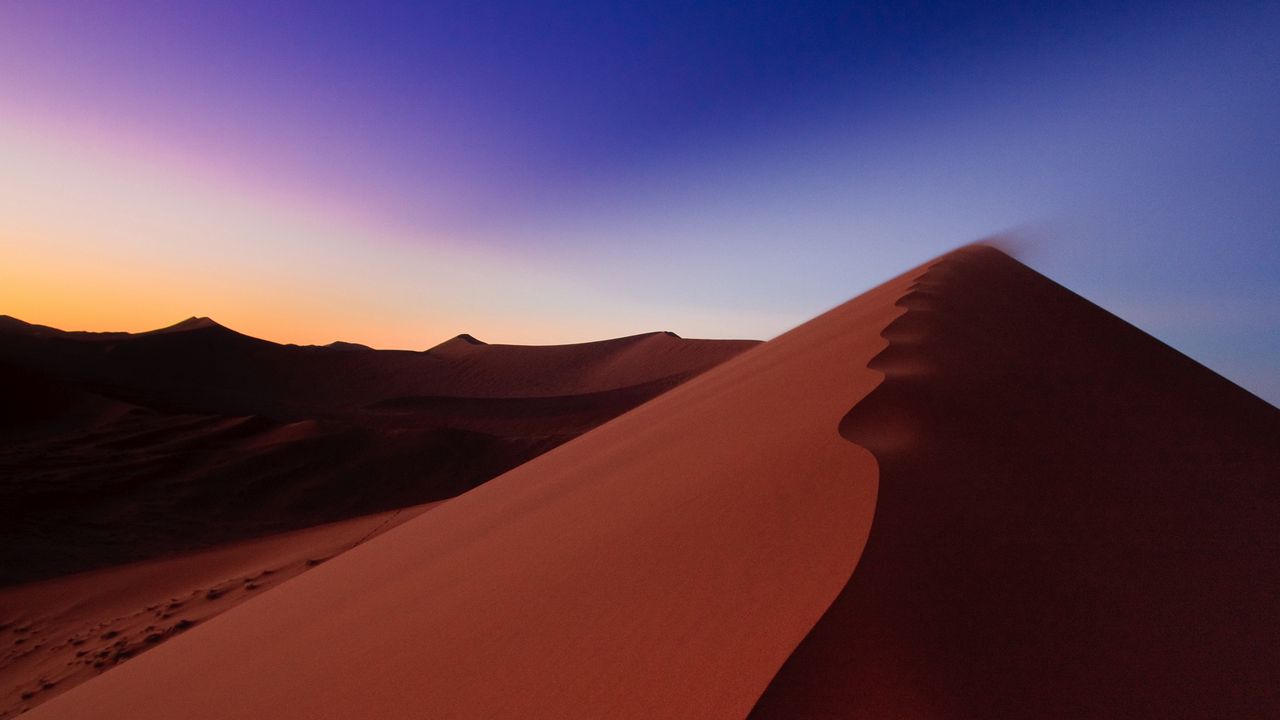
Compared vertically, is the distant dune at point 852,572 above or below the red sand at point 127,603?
above

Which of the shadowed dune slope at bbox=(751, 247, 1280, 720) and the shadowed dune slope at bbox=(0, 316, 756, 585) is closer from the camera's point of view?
the shadowed dune slope at bbox=(751, 247, 1280, 720)

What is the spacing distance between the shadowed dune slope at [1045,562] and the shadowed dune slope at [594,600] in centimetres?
11

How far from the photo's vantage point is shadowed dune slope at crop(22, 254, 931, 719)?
4.84ft

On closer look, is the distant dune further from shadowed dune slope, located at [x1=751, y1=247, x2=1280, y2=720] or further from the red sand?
the red sand

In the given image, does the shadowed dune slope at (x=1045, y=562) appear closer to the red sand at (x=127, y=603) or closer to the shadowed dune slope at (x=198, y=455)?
the red sand at (x=127, y=603)

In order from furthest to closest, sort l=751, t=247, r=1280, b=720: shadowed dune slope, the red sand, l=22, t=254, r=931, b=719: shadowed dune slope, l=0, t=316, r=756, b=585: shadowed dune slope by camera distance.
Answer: l=0, t=316, r=756, b=585: shadowed dune slope < the red sand < l=22, t=254, r=931, b=719: shadowed dune slope < l=751, t=247, r=1280, b=720: shadowed dune slope

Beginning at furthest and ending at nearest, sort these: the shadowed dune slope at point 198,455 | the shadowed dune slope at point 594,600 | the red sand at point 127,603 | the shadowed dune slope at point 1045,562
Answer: the shadowed dune slope at point 198,455, the red sand at point 127,603, the shadowed dune slope at point 594,600, the shadowed dune slope at point 1045,562

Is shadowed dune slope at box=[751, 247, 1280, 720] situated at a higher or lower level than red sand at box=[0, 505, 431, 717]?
higher

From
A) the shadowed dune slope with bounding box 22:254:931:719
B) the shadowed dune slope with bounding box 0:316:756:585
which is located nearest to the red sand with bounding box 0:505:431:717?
the shadowed dune slope with bounding box 0:316:756:585

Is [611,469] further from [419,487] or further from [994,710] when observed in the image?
[419,487]

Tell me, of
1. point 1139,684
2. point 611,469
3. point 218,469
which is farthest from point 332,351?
point 1139,684

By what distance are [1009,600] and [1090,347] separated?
347 cm

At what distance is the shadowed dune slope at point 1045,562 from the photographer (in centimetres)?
123

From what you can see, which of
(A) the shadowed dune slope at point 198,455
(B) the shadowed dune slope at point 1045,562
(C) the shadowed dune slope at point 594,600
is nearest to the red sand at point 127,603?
(A) the shadowed dune slope at point 198,455
